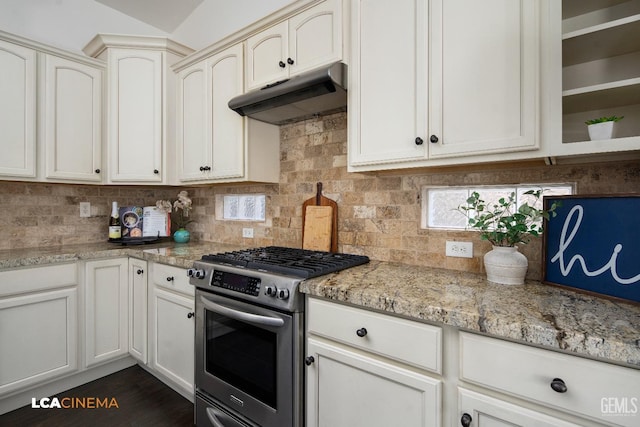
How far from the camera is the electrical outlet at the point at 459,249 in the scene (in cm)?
155

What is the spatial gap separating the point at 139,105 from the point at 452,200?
2467mm

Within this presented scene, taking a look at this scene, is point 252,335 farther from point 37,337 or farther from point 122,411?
point 37,337

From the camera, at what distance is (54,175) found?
2.26m

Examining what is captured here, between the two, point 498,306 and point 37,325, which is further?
point 37,325

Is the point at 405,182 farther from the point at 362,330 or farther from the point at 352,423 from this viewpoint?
the point at 352,423

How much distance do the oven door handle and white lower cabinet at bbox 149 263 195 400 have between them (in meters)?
0.27

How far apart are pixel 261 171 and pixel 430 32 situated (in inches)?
52.5

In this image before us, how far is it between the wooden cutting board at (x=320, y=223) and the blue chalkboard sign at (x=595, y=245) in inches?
43.4

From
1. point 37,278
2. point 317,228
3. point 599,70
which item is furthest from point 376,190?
point 37,278

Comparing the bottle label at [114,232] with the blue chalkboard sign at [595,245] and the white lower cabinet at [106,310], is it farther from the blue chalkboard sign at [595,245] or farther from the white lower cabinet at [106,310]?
the blue chalkboard sign at [595,245]

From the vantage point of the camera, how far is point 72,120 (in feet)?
7.75

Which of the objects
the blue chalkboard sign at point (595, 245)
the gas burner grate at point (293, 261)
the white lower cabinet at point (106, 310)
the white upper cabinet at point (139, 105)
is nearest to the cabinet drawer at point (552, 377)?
the blue chalkboard sign at point (595, 245)

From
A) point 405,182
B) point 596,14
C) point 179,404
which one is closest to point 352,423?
point 405,182

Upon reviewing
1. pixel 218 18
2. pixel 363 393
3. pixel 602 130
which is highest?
pixel 218 18
